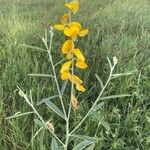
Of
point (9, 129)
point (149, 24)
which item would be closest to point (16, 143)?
point (9, 129)

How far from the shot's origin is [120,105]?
2568 millimetres

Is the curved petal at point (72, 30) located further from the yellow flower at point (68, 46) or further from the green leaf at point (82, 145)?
the green leaf at point (82, 145)

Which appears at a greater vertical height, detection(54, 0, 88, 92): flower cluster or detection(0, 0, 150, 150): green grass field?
detection(54, 0, 88, 92): flower cluster

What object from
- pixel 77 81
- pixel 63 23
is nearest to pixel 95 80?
pixel 77 81

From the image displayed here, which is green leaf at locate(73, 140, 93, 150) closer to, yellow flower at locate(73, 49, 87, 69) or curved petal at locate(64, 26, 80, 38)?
yellow flower at locate(73, 49, 87, 69)

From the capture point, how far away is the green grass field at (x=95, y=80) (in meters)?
2.26

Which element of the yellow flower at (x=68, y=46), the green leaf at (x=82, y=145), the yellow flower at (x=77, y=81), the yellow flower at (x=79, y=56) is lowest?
the green leaf at (x=82, y=145)

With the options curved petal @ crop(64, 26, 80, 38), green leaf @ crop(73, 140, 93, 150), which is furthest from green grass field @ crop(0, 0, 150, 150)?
curved petal @ crop(64, 26, 80, 38)

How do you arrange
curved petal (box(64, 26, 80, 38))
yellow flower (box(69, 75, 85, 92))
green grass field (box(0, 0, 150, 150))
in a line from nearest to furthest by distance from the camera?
curved petal (box(64, 26, 80, 38)), yellow flower (box(69, 75, 85, 92)), green grass field (box(0, 0, 150, 150))

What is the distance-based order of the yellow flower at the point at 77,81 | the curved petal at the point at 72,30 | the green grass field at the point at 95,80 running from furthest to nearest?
1. the green grass field at the point at 95,80
2. the yellow flower at the point at 77,81
3. the curved petal at the point at 72,30

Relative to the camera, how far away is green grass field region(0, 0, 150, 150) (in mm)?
2264

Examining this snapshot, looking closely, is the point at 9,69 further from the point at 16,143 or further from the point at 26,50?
the point at 16,143

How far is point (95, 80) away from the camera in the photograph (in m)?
2.78

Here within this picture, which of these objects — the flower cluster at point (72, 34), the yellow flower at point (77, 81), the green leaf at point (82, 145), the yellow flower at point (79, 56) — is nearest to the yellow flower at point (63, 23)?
the flower cluster at point (72, 34)
